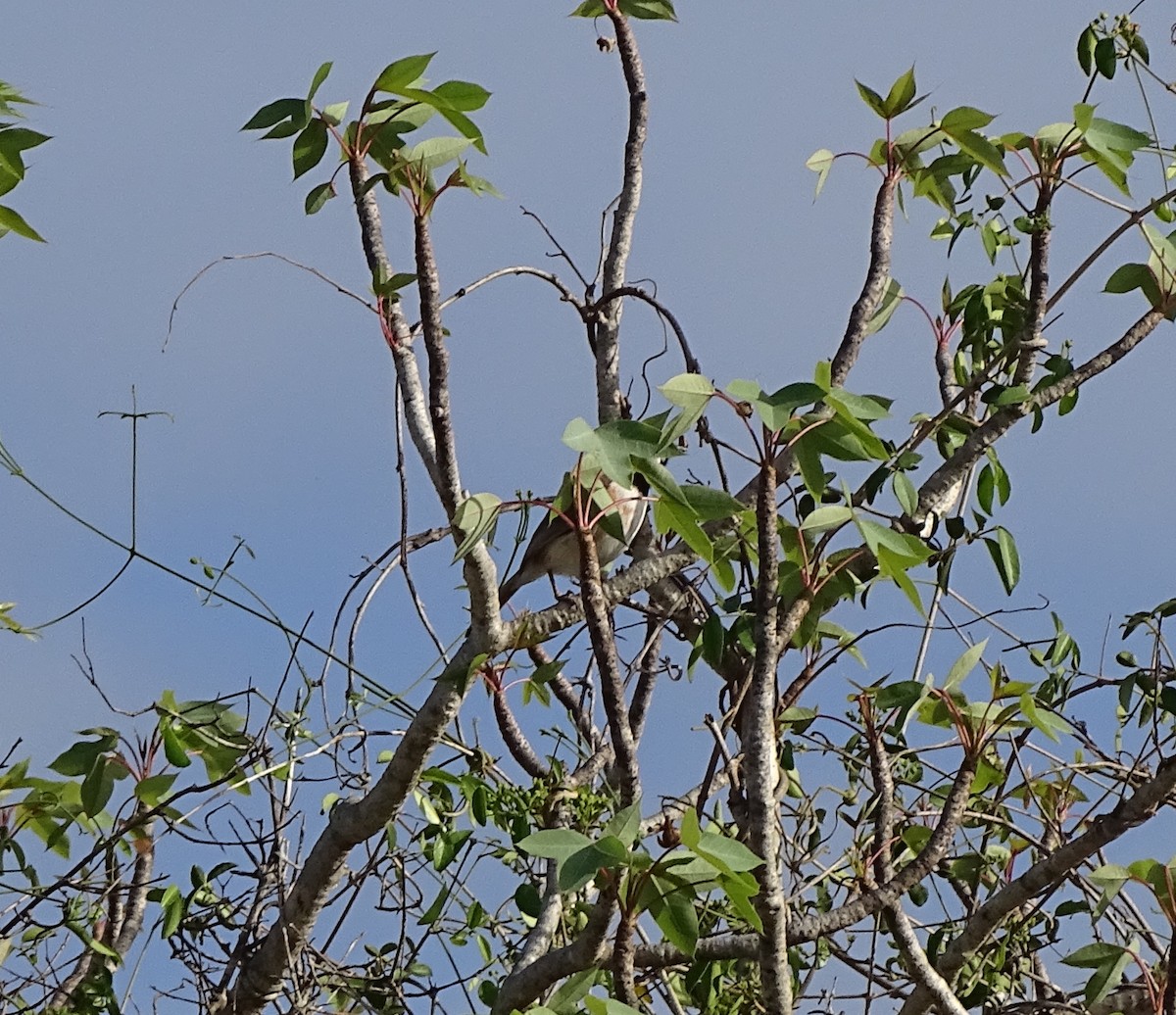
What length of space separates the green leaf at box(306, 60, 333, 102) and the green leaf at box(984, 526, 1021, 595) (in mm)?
1792

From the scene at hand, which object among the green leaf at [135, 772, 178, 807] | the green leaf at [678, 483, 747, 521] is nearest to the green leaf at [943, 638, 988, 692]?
the green leaf at [678, 483, 747, 521]

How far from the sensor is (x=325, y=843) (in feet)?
10.8

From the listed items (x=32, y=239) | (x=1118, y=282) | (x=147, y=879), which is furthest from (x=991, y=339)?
(x=147, y=879)

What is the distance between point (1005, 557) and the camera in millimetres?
3305

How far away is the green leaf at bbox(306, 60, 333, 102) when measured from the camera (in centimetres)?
268

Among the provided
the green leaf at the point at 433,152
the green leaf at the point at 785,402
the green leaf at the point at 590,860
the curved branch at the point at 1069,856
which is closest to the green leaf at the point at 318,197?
the green leaf at the point at 433,152

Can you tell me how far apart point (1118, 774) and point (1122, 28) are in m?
1.80

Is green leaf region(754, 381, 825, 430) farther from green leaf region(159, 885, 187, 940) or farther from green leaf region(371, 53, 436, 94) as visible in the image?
green leaf region(159, 885, 187, 940)

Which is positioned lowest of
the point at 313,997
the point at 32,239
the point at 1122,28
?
the point at 313,997

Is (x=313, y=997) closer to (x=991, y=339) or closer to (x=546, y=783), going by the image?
(x=546, y=783)

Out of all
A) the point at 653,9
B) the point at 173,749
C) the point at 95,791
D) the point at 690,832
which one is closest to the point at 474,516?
the point at 690,832

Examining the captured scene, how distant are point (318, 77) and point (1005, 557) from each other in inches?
72.1

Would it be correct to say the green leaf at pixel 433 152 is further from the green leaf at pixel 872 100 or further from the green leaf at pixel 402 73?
the green leaf at pixel 872 100

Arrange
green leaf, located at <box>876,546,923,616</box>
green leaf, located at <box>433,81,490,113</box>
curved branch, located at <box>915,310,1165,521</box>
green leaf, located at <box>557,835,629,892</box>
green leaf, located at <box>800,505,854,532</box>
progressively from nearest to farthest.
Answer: green leaf, located at <box>557,835,629,892</box> → green leaf, located at <box>876,546,923,616</box> → green leaf, located at <box>800,505,854,532</box> → green leaf, located at <box>433,81,490,113</box> → curved branch, located at <box>915,310,1165,521</box>
